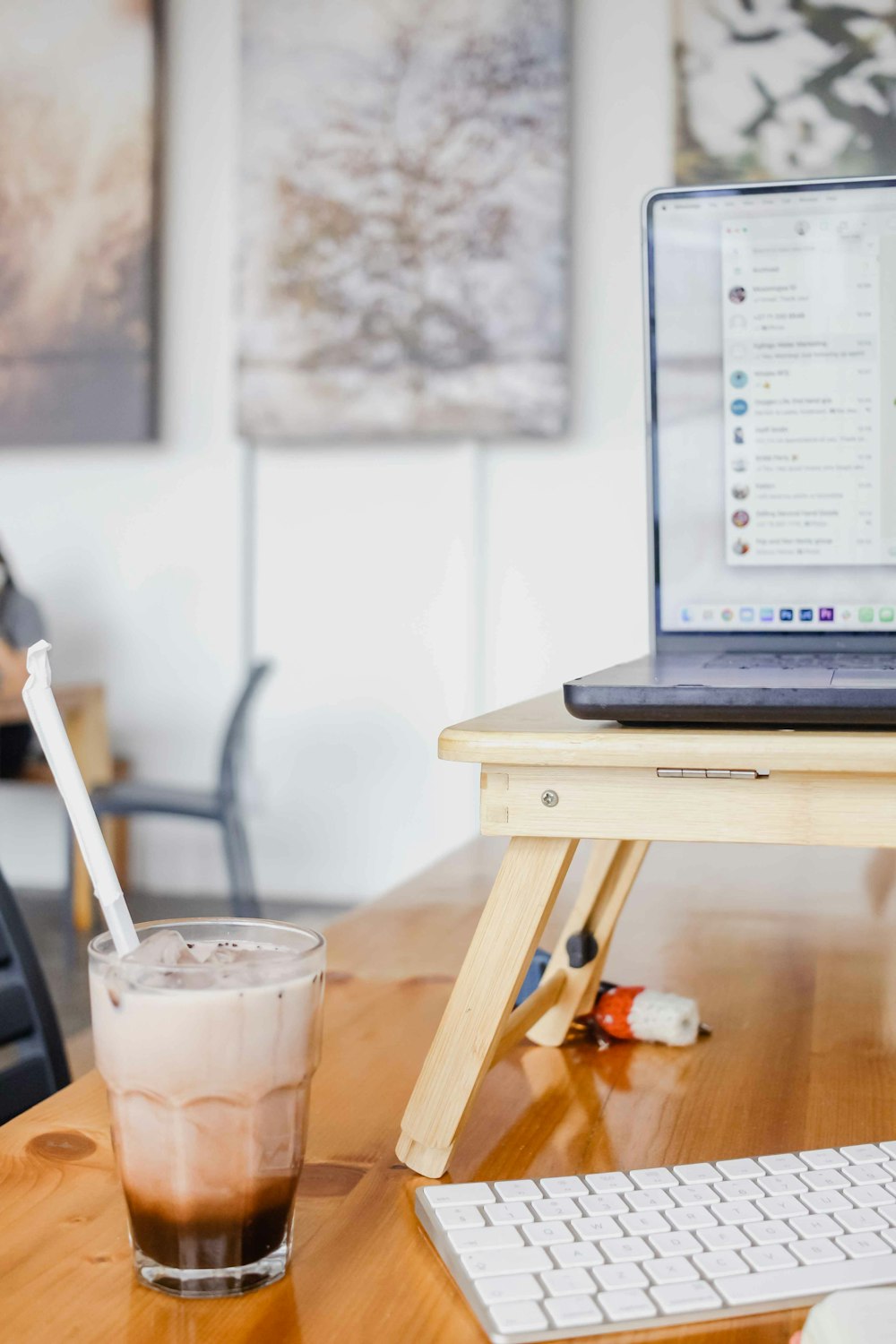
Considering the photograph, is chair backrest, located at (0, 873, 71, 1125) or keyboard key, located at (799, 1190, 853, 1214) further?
chair backrest, located at (0, 873, 71, 1125)

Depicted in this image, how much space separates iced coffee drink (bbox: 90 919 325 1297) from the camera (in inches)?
17.5

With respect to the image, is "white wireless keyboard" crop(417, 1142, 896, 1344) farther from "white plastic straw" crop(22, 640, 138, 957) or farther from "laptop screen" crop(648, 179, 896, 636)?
"laptop screen" crop(648, 179, 896, 636)

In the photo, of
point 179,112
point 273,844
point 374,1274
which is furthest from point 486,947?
point 179,112

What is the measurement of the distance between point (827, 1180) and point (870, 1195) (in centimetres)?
2

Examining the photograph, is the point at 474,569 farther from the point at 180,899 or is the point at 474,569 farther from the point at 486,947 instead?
the point at 486,947

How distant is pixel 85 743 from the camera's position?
357 cm

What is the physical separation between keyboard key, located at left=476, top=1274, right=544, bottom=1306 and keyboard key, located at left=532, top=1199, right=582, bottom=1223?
4cm

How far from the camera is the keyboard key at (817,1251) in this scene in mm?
469

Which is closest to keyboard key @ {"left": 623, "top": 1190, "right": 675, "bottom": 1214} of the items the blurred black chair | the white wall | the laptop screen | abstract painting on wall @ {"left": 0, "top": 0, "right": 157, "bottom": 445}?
the laptop screen

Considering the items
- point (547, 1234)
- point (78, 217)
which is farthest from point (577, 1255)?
point (78, 217)

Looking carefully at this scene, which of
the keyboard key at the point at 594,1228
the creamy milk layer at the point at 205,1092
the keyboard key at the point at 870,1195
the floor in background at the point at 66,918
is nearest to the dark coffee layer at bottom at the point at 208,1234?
the creamy milk layer at the point at 205,1092

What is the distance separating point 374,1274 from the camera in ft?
1.57

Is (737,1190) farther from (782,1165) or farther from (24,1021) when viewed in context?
(24,1021)

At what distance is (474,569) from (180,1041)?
317cm
